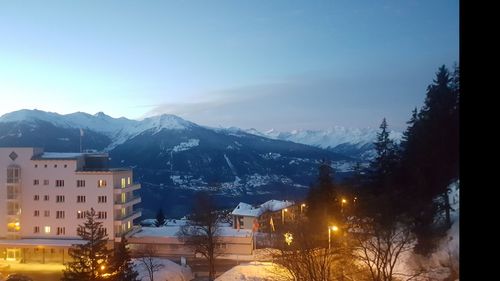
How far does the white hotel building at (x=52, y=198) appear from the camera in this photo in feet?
64.1

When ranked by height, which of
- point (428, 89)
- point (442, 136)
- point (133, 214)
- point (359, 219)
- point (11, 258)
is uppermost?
point (428, 89)

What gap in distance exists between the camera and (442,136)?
10.1 metres

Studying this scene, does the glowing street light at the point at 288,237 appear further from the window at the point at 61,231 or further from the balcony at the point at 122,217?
the window at the point at 61,231

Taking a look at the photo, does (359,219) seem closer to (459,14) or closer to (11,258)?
(459,14)

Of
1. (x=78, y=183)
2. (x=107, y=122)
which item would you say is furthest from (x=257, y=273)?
(x=107, y=122)

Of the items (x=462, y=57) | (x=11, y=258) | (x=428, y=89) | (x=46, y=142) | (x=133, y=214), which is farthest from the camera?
(x=46, y=142)

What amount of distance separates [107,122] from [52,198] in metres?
118

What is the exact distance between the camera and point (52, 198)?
19938mm

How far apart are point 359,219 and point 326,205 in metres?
4.41

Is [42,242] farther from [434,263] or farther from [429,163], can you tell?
[434,263]

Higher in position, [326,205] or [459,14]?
[459,14]

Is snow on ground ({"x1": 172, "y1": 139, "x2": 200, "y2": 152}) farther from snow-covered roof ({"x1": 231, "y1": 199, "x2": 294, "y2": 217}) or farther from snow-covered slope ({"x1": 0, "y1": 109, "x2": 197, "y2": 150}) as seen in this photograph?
snow-covered roof ({"x1": 231, "y1": 199, "x2": 294, "y2": 217})

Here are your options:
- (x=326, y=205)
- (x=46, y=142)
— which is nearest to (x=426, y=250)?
(x=326, y=205)

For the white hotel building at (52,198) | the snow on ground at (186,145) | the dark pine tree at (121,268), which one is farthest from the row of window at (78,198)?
the snow on ground at (186,145)
